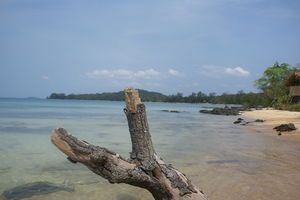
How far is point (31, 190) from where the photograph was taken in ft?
17.9

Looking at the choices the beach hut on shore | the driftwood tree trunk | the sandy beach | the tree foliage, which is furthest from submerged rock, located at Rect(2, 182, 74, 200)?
the tree foliage

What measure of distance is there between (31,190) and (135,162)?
318cm

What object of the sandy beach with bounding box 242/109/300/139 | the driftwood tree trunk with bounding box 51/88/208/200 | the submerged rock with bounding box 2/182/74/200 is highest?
the driftwood tree trunk with bounding box 51/88/208/200

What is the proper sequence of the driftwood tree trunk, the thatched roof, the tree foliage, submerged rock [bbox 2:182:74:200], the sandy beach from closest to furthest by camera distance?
the driftwood tree trunk < submerged rock [bbox 2:182:74:200] < the sandy beach < the thatched roof < the tree foliage

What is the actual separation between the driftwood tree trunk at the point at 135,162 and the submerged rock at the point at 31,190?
2545 mm

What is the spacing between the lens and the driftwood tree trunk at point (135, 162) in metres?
3.18

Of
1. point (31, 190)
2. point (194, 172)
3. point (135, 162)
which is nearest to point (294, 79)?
point (194, 172)

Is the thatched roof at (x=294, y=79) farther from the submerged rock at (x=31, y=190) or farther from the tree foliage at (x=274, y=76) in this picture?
the submerged rock at (x=31, y=190)

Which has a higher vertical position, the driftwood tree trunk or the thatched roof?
the thatched roof

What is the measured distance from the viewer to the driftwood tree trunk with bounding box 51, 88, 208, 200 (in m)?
3.18

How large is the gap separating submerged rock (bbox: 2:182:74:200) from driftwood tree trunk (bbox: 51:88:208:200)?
2545mm

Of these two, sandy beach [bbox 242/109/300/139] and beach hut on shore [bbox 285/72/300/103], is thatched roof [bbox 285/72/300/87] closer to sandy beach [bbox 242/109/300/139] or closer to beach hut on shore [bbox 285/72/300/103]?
beach hut on shore [bbox 285/72/300/103]

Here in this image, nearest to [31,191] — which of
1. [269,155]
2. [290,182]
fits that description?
[290,182]

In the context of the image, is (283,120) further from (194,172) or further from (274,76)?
(274,76)
